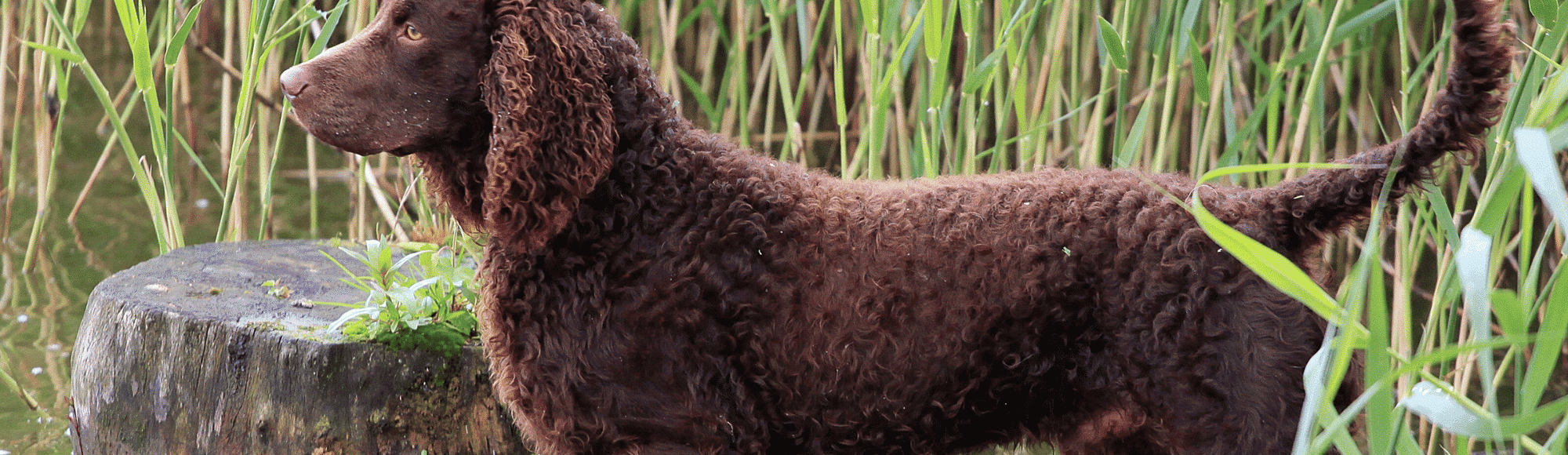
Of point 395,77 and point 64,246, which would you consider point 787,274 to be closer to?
point 395,77

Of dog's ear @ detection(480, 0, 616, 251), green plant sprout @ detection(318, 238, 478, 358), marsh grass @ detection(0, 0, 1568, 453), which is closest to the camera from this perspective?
marsh grass @ detection(0, 0, 1568, 453)

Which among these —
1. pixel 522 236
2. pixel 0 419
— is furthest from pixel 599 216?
pixel 0 419

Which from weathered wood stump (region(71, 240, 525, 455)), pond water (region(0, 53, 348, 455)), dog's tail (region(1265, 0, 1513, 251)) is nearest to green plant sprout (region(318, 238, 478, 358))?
weathered wood stump (region(71, 240, 525, 455))

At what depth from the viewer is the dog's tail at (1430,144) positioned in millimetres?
1433

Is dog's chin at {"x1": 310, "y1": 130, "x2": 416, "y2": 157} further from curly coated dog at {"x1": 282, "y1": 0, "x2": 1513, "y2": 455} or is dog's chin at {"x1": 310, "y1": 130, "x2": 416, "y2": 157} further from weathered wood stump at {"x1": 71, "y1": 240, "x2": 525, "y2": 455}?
weathered wood stump at {"x1": 71, "y1": 240, "x2": 525, "y2": 455}

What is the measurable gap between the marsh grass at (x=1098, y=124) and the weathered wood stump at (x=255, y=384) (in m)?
0.30

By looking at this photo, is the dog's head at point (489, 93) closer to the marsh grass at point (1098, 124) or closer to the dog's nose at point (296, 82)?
the dog's nose at point (296, 82)

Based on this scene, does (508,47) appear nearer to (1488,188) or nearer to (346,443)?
(346,443)

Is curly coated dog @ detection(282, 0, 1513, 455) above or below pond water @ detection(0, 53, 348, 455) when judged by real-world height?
above

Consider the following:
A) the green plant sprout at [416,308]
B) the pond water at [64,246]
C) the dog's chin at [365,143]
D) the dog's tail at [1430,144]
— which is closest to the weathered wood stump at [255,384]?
the green plant sprout at [416,308]

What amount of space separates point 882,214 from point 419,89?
629 millimetres

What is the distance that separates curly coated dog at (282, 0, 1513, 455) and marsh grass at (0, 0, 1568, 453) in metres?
0.16

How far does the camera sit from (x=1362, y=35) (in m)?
3.39

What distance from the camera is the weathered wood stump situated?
2.09 meters
